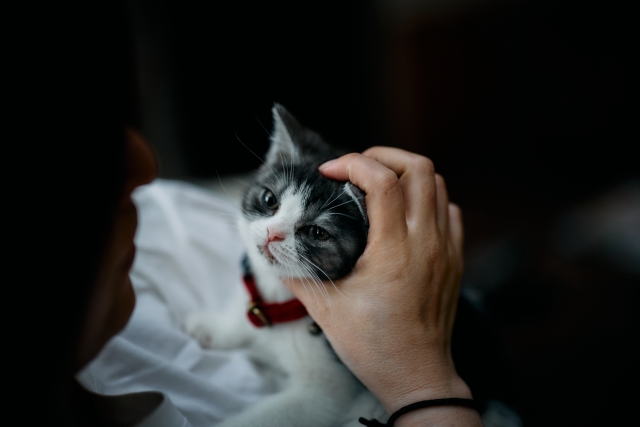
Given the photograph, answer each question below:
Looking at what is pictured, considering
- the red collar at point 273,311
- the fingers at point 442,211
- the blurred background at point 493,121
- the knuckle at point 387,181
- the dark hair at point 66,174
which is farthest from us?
the blurred background at point 493,121

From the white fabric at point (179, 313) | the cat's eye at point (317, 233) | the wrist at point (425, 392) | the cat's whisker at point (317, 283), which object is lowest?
the white fabric at point (179, 313)

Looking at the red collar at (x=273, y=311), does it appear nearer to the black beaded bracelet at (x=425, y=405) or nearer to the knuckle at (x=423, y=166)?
the black beaded bracelet at (x=425, y=405)

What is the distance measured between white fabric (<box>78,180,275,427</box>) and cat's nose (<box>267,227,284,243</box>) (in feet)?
0.82

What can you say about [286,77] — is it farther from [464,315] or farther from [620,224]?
[620,224]

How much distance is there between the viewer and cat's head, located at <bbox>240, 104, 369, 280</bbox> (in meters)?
0.71

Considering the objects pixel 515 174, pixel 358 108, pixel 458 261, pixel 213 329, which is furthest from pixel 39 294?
pixel 515 174

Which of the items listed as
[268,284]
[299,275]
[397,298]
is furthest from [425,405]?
[268,284]

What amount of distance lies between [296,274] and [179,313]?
14.4 inches

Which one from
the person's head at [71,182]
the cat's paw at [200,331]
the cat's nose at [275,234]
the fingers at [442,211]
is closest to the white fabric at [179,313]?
the cat's paw at [200,331]

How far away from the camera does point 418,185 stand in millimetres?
639

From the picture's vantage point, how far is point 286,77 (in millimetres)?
1433

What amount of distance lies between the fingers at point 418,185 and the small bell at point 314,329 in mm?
313

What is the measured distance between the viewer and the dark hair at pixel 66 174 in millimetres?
399

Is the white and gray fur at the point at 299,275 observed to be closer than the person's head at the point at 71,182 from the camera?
No
